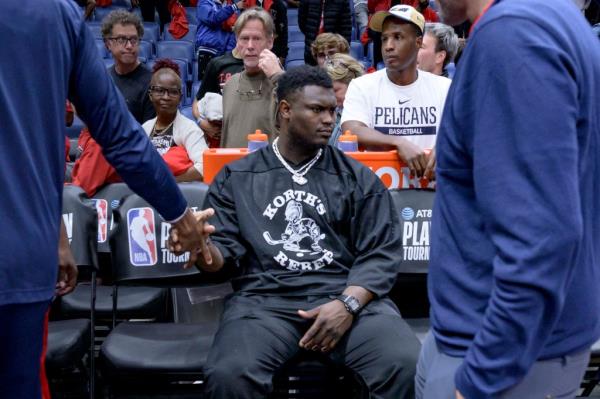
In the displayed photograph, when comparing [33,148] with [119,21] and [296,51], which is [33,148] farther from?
[296,51]

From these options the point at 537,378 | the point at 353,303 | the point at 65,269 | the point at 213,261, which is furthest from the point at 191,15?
the point at 537,378

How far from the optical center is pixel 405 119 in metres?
4.34

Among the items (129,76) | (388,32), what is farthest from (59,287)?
(129,76)

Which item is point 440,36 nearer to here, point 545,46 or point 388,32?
point 388,32

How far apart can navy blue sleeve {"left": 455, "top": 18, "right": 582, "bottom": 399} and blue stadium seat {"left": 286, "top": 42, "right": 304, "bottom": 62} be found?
8.86 metres

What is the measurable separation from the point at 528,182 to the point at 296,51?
365 inches

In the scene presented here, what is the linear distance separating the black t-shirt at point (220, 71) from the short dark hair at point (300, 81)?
216 centimetres

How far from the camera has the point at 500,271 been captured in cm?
130

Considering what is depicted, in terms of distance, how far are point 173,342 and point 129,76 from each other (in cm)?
300

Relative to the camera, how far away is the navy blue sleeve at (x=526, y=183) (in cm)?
128

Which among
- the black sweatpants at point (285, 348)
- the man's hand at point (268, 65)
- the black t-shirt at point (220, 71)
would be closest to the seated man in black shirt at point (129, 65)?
the black t-shirt at point (220, 71)

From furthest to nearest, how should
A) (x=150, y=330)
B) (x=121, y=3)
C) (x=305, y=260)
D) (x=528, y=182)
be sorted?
(x=121, y=3) → (x=150, y=330) → (x=305, y=260) → (x=528, y=182)

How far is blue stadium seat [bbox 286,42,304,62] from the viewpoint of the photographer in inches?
400

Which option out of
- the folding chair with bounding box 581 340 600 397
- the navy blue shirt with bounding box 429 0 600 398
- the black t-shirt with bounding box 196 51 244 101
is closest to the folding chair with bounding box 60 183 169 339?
the folding chair with bounding box 581 340 600 397
